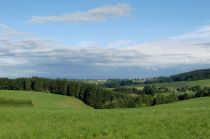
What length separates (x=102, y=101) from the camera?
159 meters

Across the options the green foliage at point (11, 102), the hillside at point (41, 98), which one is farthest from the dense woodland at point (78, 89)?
the green foliage at point (11, 102)

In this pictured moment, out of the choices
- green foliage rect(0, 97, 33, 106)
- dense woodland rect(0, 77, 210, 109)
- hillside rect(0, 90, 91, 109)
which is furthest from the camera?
dense woodland rect(0, 77, 210, 109)

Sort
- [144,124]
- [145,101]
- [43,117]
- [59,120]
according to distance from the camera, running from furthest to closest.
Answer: [145,101]
[43,117]
[59,120]
[144,124]

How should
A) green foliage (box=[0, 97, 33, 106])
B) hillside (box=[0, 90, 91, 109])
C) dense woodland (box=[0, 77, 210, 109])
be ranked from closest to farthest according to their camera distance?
green foliage (box=[0, 97, 33, 106]) → hillside (box=[0, 90, 91, 109]) → dense woodland (box=[0, 77, 210, 109])

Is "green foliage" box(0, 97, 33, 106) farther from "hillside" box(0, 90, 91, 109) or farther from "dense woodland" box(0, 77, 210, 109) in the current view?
"dense woodland" box(0, 77, 210, 109)

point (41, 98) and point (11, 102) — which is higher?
point (11, 102)

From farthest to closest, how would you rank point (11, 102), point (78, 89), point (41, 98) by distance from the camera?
point (78, 89) < point (41, 98) < point (11, 102)

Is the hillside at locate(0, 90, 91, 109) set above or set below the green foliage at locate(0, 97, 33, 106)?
below

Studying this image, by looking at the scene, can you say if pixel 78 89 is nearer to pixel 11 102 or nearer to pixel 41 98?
pixel 41 98

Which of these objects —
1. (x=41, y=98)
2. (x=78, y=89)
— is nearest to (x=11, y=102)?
(x=41, y=98)

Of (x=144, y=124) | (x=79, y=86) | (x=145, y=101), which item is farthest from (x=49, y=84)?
(x=144, y=124)

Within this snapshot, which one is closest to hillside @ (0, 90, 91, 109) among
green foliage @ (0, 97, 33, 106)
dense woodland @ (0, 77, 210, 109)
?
dense woodland @ (0, 77, 210, 109)

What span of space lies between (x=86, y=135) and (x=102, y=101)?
454 ft

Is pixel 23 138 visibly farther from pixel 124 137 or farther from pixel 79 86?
pixel 79 86
